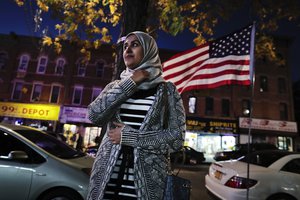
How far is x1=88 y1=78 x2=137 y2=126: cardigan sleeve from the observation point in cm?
182

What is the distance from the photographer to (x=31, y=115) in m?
24.5

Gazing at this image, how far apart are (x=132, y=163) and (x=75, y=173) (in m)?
3.28

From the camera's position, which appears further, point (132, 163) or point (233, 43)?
point (233, 43)

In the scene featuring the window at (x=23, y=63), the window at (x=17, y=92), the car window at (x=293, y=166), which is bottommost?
the car window at (x=293, y=166)

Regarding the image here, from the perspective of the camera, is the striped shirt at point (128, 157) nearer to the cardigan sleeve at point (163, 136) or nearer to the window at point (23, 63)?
the cardigan sleeve at point (163, 136)

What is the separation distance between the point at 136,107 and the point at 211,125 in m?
24.8

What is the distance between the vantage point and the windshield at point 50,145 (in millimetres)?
5258

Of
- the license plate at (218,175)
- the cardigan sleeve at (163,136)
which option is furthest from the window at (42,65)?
the cardigan sleeve at (163,136)

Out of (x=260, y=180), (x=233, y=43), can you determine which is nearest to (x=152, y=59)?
(x=233, y=43)

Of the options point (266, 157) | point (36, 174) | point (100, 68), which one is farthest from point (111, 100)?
point (100, 68)

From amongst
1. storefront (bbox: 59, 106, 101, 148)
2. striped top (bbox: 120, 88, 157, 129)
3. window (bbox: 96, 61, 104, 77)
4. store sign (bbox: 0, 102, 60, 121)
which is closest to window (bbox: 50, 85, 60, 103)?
store sign (bbox: 0, 102, 60, 121)

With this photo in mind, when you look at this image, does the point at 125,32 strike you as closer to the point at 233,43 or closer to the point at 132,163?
the point at 233,43

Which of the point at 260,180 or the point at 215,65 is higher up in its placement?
the point at 215,65

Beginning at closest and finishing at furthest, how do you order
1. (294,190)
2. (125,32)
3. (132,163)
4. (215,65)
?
1. (132,163)
2. (125,32)
3. (215,65)
4. (294,190)
